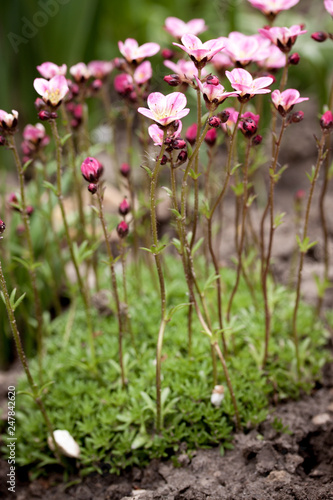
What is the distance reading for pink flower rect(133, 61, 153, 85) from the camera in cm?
178

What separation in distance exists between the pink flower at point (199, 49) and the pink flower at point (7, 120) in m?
0.56

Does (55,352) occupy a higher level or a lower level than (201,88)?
lower

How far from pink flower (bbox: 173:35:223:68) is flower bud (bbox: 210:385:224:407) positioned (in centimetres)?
106

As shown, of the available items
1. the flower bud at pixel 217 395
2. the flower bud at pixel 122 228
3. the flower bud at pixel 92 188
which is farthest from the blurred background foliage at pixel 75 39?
the flower bud at pixel 217 395

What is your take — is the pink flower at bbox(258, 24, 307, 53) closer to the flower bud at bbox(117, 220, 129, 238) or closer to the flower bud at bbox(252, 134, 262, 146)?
the flower bud at bbox(252, 134, 262, 146)

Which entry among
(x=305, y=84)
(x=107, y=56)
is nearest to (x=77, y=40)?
(x=107, y=56)

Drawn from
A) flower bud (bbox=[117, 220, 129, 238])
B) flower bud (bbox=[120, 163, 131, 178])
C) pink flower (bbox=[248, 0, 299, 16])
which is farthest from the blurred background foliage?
flower bud (bbox=[117, 220, 129, 238])

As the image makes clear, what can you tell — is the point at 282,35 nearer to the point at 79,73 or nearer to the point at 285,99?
the point at 285,99

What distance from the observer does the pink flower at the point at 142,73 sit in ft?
5.85

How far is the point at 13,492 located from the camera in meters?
1.90

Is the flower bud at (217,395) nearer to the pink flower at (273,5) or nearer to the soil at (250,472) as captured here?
the soil at (250,472)

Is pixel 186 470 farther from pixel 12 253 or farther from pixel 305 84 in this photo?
pixel 305 84

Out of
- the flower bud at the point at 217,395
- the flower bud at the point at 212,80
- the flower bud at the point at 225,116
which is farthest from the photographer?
the flower bud at the point at 217,395

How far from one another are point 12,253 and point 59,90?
3.95ft
